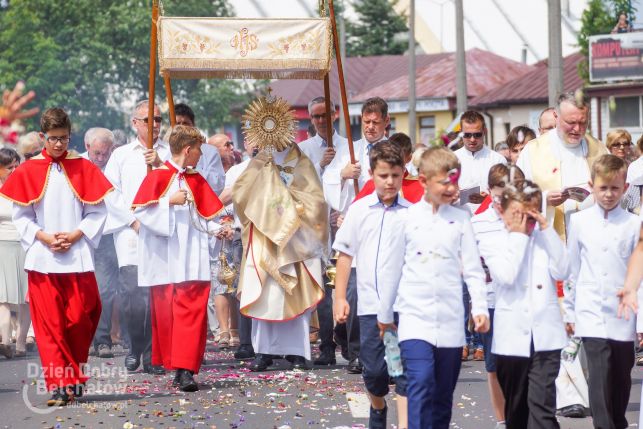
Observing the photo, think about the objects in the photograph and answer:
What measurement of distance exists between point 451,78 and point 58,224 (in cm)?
6758

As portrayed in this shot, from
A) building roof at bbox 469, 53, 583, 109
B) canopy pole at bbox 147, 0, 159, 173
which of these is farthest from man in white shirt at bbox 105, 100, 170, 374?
building roof at bbox 469, 53, 583, 109

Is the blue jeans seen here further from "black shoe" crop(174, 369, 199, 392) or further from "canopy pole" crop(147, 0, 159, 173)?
"canopy pole" crop(147, 0, 159, 173)

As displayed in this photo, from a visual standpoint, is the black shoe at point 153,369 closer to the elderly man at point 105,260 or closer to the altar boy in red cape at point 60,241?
the altar boy in red cape at point 60,241

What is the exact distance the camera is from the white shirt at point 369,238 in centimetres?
811

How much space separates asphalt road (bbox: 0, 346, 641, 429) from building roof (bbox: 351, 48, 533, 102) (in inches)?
2515

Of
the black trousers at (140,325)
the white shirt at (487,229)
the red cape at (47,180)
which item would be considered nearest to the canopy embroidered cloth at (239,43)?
the black trousers at (140,325)

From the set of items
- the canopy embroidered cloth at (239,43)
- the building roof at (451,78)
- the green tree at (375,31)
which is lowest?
the canopy embroidered cloth at (239,43)

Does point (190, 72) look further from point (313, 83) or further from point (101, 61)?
point (313, 83)

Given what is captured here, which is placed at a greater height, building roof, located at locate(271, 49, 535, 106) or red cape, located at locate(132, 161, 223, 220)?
building roof, located at locate(271, 49, 535, 106)

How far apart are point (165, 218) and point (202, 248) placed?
1.17ft

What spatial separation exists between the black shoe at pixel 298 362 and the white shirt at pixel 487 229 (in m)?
3.65

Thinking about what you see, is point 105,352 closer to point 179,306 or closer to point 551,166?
point 179,306

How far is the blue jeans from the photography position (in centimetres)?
738

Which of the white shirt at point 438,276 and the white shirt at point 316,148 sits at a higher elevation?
the white shirt at point 316,148
